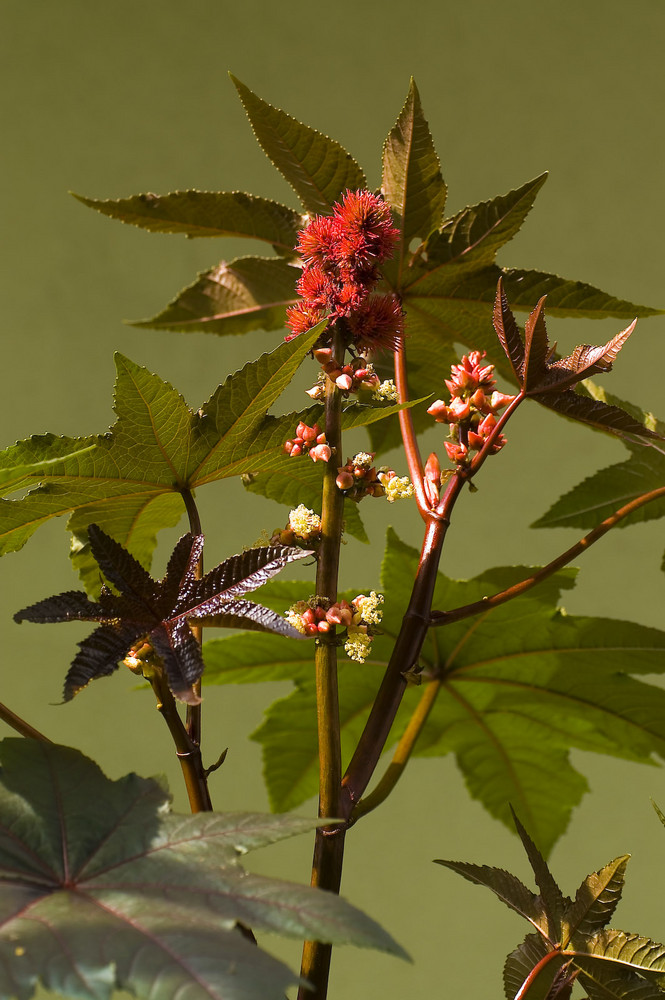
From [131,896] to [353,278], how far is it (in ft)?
0.92

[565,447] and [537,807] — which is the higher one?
[565,447]

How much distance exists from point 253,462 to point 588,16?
1.02 m

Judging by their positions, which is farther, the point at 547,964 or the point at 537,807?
the point at 537,807

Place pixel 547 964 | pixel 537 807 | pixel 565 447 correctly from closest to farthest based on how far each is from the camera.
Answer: pixel 547 964, pixel 537 807, pixel 565 447

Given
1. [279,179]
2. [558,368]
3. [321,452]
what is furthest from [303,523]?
[279,179]

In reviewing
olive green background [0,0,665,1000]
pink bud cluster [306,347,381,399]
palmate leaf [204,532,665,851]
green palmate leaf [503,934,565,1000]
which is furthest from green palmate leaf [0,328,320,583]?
olive green background [0,0,665,1000]

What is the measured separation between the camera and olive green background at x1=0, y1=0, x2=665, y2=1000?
1164 mm

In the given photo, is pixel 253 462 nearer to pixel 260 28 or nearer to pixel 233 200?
pixel 233 200

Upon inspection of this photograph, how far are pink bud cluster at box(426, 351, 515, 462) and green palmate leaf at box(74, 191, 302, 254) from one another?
0.22 m

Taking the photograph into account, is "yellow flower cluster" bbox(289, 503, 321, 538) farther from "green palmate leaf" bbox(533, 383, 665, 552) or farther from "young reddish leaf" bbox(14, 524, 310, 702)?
"green palmate leaf" bbox(533, 383, 665, 552)

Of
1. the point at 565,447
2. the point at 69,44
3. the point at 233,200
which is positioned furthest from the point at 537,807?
the point at 69,44

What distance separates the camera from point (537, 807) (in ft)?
2.27

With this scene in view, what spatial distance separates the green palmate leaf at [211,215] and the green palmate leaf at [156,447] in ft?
0.50

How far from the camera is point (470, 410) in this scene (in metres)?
0.42
